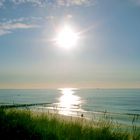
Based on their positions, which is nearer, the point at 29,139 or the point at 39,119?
the point at 29,139

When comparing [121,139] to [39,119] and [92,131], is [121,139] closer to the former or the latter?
[92,131]

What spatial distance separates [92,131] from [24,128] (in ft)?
8.27

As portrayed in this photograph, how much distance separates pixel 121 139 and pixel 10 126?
4.07 metres

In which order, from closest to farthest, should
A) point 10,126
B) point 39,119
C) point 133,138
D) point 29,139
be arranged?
point 29,139 < point 133,138 < point 10,126 < point 39,119

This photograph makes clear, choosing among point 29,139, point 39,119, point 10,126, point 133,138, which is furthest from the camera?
point 39,119

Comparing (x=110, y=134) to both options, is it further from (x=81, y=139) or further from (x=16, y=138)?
(x=16, y=138)

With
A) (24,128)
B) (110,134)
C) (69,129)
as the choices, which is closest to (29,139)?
(24,128)

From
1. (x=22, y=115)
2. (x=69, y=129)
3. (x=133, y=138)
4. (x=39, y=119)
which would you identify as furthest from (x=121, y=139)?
(x=22, y=115)

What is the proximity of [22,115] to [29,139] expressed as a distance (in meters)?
4.60

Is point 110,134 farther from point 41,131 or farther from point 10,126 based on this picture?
point 10,126

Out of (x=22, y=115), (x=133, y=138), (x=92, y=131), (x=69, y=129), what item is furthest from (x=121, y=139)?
(x=22, y=115)

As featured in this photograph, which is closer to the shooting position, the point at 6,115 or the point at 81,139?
the point at 81,139

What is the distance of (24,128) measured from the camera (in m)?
11.2

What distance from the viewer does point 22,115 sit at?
1452 cm
